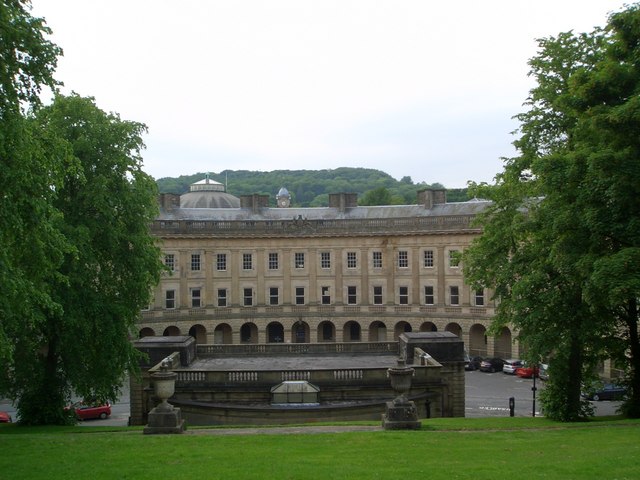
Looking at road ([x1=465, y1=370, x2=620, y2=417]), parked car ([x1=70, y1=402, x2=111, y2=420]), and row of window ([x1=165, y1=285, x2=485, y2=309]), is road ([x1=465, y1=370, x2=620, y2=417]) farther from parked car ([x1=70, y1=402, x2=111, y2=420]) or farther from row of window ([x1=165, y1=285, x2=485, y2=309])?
parked car ([x1=70, y1=402, x2=111, y2=420])

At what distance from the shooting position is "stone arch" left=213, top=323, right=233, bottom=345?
6494cm

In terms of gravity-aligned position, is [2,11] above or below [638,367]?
above

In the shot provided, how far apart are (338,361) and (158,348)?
8923mm

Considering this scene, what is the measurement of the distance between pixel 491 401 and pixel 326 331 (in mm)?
27343

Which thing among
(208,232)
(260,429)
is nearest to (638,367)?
(260,429)

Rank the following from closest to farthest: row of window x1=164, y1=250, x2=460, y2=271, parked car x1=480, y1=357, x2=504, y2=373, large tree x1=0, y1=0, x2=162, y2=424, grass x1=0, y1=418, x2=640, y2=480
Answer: grass x1=0, y1=418, x2=640, y2=480 → large tree x1=0, y1=0, x2=162, y2=424 → parked car x1=480, y1=357, x2=504, y2=373 → row of window x1=164, y1=250, x2=460, y2=271

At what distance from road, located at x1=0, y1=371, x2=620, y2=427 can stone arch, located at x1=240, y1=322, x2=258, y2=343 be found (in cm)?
1713

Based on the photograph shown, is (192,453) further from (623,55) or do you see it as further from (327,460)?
(623,55)

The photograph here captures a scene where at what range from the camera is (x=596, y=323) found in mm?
24016

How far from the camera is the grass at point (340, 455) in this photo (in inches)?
536

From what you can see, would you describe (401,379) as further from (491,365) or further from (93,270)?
(491,365)

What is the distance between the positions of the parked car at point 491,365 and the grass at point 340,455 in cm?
3438

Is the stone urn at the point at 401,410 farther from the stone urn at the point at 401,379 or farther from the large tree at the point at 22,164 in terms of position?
the large tree at the point at 22,164

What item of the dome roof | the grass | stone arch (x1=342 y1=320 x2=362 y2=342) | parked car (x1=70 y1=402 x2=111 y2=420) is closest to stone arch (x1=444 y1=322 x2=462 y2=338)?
stone arch (x1=342 y1=320 x2=362 y2=342)
